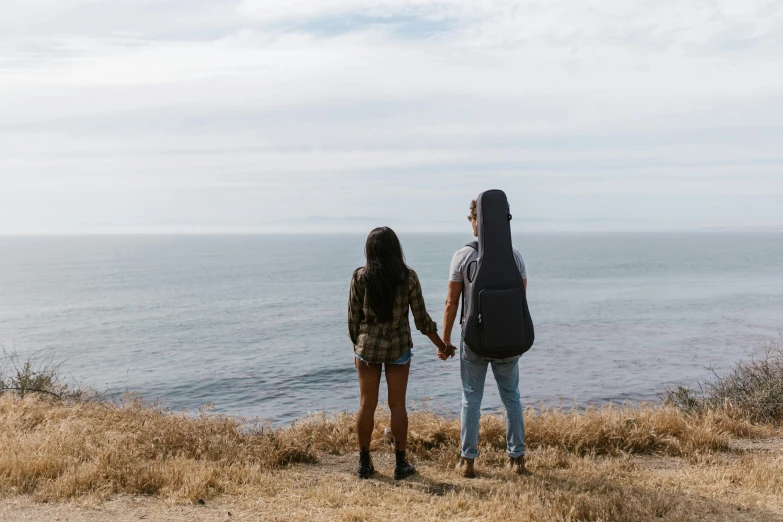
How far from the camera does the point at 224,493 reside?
5875 millimetres

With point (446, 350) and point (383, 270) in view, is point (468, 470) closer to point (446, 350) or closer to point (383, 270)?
point (446, 350)

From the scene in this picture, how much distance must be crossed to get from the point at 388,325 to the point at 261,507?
1840 millimetres

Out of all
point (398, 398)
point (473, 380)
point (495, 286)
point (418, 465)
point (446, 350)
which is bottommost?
point (418, 465)

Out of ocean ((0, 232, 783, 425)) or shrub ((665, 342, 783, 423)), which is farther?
ocean ((0, 232, 783, 425))

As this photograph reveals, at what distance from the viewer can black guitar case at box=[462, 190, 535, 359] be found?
574 cm

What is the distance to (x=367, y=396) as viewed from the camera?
6.14 m

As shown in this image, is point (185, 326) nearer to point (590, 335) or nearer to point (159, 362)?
point (159, 362)

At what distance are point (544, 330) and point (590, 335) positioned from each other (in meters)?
2.82

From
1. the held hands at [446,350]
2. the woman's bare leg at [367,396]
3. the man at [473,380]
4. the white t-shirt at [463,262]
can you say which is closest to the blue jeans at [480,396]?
the man at [473,380]

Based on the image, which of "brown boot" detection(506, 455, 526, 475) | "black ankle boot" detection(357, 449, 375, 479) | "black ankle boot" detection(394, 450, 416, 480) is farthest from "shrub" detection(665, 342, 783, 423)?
"black ankle boot" detection(357, 449, 375, 479)

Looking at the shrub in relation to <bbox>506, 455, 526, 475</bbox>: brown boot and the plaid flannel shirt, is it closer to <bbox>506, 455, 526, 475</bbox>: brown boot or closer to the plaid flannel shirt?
<bbox>506, 455, 526, 475</bbox>: brown boot

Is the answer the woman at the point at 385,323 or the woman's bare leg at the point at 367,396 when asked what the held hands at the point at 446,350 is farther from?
the woman's bare leg at the point at 367,396

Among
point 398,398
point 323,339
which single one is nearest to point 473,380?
point 398,398

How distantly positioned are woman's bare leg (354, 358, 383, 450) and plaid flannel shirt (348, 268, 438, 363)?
14 centimetres
